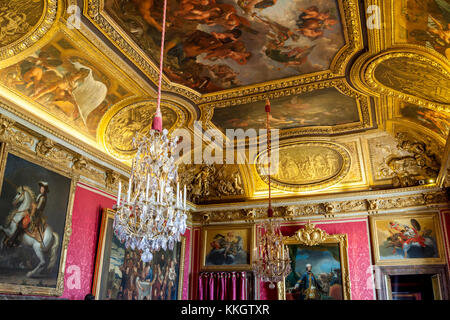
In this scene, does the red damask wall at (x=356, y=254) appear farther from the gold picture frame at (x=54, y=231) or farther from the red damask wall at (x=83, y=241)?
the gold picture frame at (x=54, y=231)

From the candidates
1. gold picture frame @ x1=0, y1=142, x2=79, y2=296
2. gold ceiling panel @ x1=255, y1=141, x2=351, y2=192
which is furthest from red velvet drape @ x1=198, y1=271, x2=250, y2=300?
gold picture frame @ x1=0, y1=142, x2=79, y2=296

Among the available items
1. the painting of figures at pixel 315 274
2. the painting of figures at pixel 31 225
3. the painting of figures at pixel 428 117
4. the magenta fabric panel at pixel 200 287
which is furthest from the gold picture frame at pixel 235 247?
the painting of figures at pixel 31 225

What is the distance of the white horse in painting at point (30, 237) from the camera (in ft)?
23.8

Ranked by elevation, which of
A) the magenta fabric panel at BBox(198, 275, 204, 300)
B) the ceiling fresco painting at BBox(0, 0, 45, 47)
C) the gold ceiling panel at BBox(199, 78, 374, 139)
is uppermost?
the gold ceiling panel at BBox(199, 78, 374, 139)

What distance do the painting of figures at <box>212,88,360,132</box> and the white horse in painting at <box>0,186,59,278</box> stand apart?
564cm

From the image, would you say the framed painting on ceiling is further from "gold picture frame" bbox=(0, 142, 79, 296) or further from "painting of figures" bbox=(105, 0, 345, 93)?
"painting of figures" bbox=(105, 0, 345, 93)

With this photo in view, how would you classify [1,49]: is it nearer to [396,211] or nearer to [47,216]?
[47,216]

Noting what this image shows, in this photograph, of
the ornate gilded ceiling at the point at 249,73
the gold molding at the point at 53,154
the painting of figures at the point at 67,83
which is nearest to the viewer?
the ornate gilded ceiling at the point at 249,73

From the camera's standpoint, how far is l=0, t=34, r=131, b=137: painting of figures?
7.62m

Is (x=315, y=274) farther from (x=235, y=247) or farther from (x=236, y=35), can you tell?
(x=236, y=35)

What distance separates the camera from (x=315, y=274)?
12.4 metres

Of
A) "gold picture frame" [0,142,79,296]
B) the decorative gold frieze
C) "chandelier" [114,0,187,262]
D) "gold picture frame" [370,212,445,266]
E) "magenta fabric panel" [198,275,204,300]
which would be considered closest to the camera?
"chandelier" [114,0,187,262]

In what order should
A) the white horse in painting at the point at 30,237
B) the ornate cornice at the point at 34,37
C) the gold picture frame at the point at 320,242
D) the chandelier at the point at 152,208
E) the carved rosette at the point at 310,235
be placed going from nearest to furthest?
1. the chandelier at the point at 152,208
2. the ornate cornice at the point at 34,37
3. the white horse in painting at the point at 30,237
4. the gold picture frame at the point at 320,242
5. the carved rosette at the point at 310,235

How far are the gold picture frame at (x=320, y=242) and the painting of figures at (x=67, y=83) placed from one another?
763 centimetres
